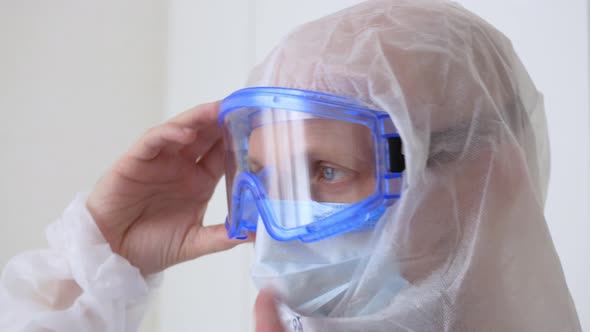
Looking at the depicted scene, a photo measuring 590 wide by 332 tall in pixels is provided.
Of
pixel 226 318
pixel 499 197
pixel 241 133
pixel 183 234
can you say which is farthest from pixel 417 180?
pixel 226 318

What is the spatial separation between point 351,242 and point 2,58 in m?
1.56

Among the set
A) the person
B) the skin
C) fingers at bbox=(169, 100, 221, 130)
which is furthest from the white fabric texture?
the skin

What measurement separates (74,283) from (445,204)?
810mm

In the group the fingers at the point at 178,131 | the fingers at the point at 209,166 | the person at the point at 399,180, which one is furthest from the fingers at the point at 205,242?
the person at the point at 399,180

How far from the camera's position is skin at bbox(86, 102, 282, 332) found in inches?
43.3

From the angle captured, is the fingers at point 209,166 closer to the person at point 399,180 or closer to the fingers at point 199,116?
the fingers at point 199,116

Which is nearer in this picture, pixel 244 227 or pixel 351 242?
pixel 351 242

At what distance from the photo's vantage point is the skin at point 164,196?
110 centimetres

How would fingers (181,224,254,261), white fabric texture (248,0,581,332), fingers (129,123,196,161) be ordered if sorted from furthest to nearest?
fingers (181,224,254,261)
fingers (129,123,196,161)
white fabric texture (248,0,581,332)

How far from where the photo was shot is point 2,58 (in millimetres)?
1775

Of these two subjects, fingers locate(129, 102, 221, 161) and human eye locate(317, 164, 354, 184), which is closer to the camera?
human eye locate(317, 164, 354, 184)

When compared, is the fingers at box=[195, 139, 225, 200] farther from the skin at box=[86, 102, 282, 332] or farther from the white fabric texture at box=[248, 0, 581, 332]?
the white fabric texture at box=[248, 0, 581, 332]

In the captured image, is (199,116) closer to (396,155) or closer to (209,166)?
(209,166)

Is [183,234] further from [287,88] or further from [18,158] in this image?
[18,158]
